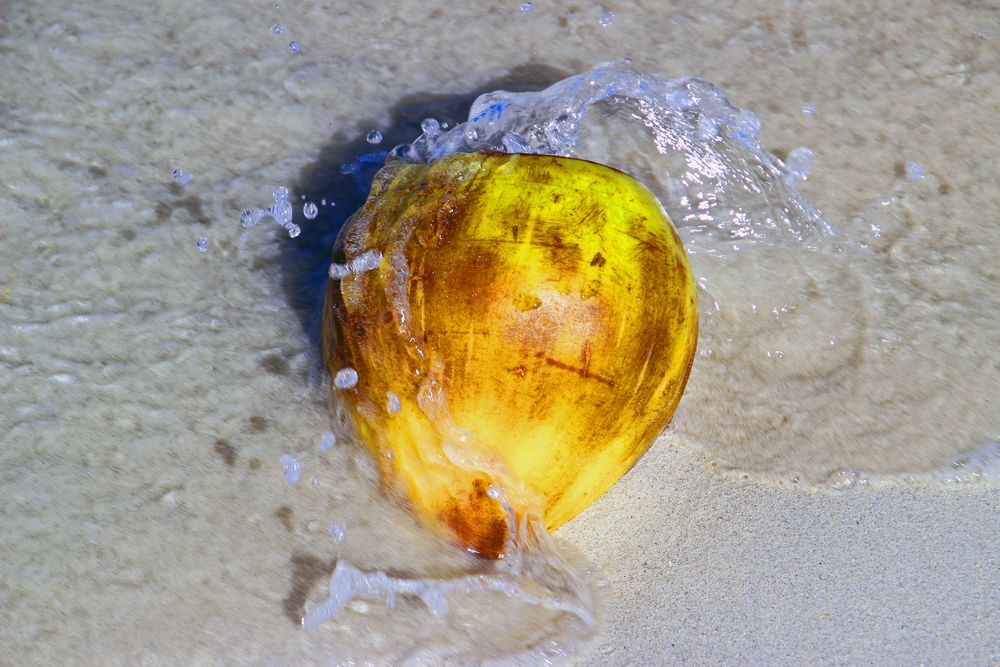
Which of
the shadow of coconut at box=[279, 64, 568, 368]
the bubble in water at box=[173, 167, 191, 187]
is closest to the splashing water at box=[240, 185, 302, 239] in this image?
the shadow of coconut at box=[279, 64, 568, 368]

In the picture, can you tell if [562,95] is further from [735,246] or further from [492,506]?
[492,506]

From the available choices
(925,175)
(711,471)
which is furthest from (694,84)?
(711,471)

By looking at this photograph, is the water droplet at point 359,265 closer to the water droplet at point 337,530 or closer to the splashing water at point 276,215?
the water droplet at point 337,530

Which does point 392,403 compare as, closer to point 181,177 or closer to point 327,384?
point 327,384

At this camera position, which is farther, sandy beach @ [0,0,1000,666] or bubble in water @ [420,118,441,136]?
bubble in water @ [420,118,441,136]

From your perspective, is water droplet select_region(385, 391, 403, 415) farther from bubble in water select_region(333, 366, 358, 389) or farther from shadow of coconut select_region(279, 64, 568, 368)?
shadow of coconut select_region(279, 64, 568, 368)

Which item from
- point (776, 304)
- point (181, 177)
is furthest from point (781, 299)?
point (181, 177)

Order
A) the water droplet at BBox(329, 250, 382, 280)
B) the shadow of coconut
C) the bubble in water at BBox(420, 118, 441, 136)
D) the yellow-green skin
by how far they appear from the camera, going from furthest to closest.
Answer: the bubble in water at BBox(420, 118, 441, 136) → the shadow of coconut → the water droplet at BBox(329, 250, 382, 280) → the yellow-green skin
